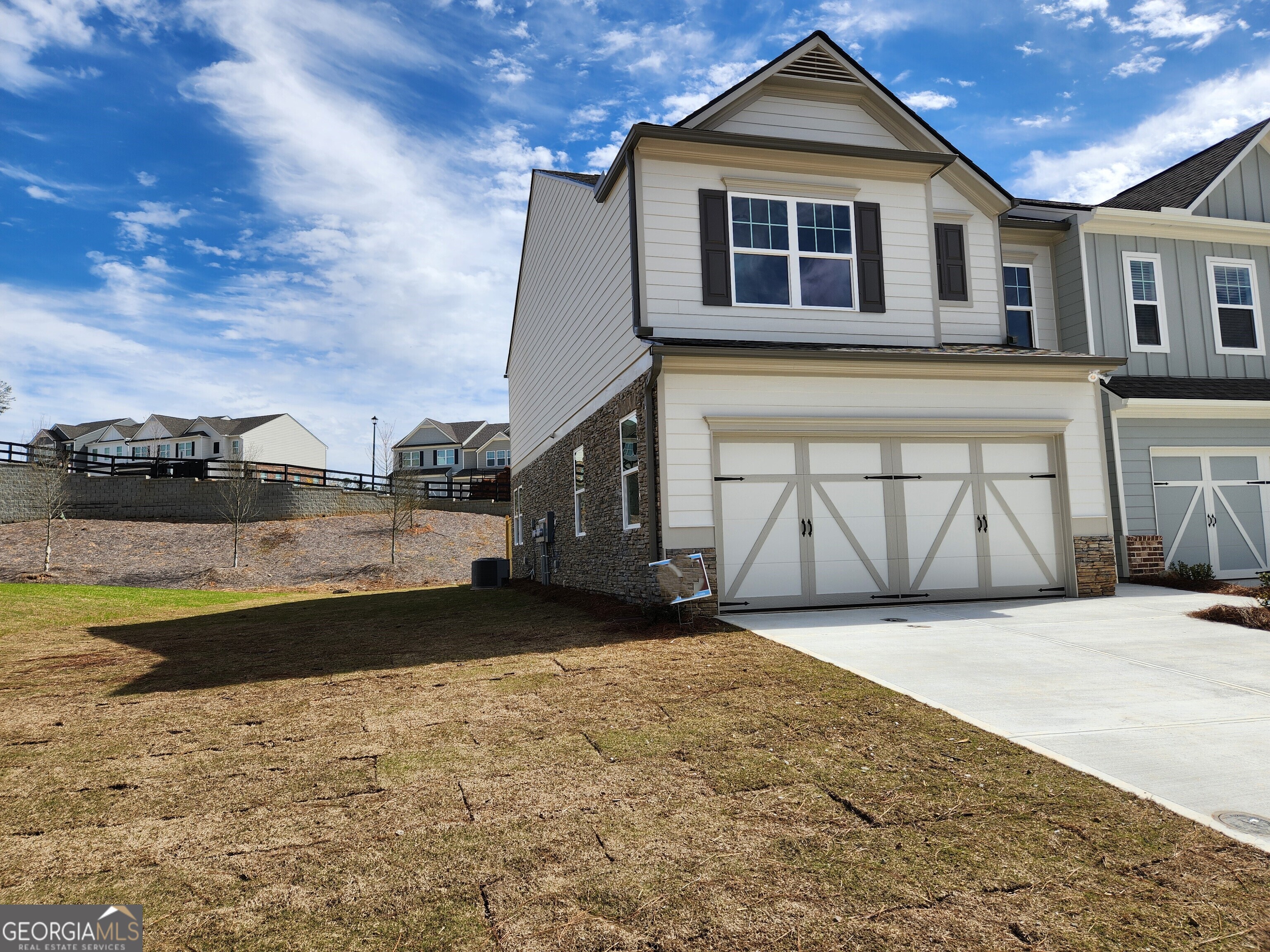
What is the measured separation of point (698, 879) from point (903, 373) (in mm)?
9641

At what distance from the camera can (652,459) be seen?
10.7 metres

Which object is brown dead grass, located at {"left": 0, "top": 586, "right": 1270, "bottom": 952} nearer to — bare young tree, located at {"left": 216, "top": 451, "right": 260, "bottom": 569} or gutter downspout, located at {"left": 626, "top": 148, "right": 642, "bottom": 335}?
gutter downspout, located at {"left": 626, "top": 148, "right": 642, "bottom": 335}

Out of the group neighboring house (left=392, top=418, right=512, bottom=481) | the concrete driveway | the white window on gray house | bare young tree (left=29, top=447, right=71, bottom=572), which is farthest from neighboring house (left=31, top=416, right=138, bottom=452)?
the concrete driveway

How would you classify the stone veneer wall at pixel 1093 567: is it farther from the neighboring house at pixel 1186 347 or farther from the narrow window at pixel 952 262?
the narrow window at pixel 952 262

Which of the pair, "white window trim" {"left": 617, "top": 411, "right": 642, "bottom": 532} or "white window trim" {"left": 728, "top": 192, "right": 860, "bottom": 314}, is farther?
"white window trim" {"left": 728, "top": 192, "right": 860, "bottom": 314}

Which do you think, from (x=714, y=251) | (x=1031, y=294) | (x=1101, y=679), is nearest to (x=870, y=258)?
(x=714, y=251)

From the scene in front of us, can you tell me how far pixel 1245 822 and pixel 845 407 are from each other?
26.7ft

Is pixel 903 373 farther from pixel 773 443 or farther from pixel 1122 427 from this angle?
pixel 1122 427

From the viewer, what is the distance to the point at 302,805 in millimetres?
4152

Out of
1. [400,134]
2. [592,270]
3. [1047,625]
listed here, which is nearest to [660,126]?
[592,270]

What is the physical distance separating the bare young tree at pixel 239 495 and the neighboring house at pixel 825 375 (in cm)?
2415

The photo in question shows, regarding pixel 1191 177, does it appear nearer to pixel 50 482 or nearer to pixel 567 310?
pixel 567 310

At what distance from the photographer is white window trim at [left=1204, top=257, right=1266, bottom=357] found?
16.4 metres

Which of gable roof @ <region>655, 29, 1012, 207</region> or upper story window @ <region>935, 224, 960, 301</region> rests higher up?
gable roof @ <region>655, 29, 1012, 207</region>
